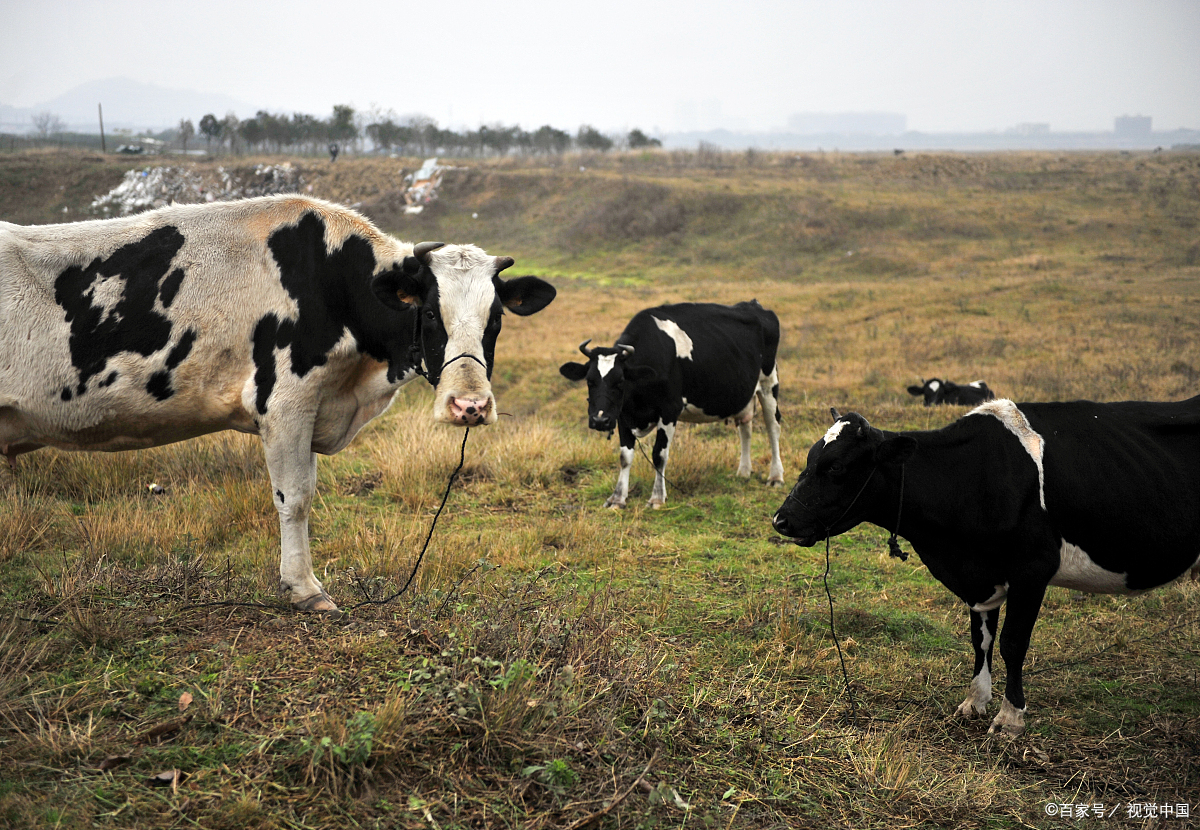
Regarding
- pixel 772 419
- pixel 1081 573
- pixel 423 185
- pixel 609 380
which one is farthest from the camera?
pixel 423 185

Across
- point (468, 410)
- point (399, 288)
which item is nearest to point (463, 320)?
point (399, 288)

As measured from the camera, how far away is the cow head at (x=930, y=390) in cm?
1513

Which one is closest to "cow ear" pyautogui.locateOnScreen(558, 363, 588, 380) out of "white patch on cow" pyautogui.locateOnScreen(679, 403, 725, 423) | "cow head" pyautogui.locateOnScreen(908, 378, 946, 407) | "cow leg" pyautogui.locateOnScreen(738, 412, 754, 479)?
"white patch on cow" pyautogui.locateOnScreen(679, 403, 725, 423)

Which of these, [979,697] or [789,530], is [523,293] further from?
[979,697]

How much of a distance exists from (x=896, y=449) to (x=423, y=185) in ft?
190

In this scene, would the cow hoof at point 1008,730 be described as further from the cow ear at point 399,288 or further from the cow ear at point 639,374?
the cow ear at point 639,374

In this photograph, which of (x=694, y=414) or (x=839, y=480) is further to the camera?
(x=694, y=414)

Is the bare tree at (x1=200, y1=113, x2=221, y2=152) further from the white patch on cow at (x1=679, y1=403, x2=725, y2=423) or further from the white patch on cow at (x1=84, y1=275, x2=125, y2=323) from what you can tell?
the white patch on cow at (x1=84, y1=275, x2=125, y2=323)

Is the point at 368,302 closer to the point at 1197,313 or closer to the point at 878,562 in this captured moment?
the point at 878,562

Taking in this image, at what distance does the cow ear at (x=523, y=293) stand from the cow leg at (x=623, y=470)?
4145 mm

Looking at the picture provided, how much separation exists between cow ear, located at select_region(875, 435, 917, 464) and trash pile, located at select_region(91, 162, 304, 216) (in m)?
59.7

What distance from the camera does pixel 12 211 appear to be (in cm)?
5234

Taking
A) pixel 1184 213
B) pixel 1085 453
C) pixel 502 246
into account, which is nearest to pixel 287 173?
pixel 502 246

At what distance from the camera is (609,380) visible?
30.9 feet
